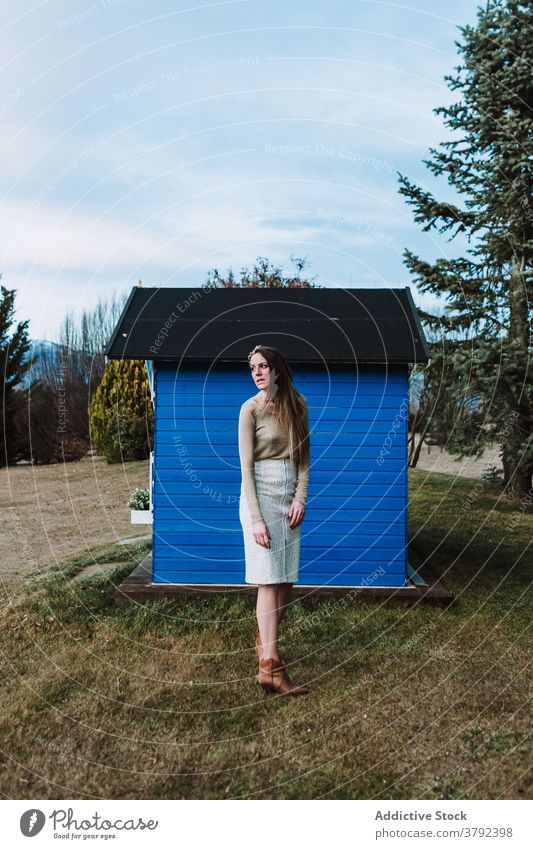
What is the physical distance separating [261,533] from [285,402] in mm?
894

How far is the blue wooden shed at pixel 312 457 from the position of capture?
6.91 metres

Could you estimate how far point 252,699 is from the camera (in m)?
4.87

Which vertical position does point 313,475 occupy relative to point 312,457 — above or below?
below

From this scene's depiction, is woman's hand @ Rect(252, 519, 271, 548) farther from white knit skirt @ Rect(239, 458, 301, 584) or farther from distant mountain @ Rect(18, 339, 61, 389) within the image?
distant mountain @ Rect(18, 339, 61, 389)

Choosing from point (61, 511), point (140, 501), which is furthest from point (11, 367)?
point (140, 501)

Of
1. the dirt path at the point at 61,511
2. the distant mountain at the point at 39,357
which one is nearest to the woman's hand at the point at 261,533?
the dirt path at the point at 61,511

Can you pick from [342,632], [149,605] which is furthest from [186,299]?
[342,632]

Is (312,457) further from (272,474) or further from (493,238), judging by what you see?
(493,238)

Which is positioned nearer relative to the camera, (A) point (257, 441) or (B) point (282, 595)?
(A) point (257, 441)

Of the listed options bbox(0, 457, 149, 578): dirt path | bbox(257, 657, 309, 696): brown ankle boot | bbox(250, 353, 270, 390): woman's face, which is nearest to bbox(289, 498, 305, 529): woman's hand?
bbox(250, 353, 270, 390): woman's face

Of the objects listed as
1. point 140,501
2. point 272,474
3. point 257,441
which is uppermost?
point 257,441

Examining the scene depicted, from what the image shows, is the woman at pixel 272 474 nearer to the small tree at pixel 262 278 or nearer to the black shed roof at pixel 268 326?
the black shed roof at pixel 268 326

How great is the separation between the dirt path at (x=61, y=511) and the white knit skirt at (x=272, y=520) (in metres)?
5.41

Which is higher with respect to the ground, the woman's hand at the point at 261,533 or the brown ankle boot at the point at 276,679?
the woman's hand at the point at 261,533
